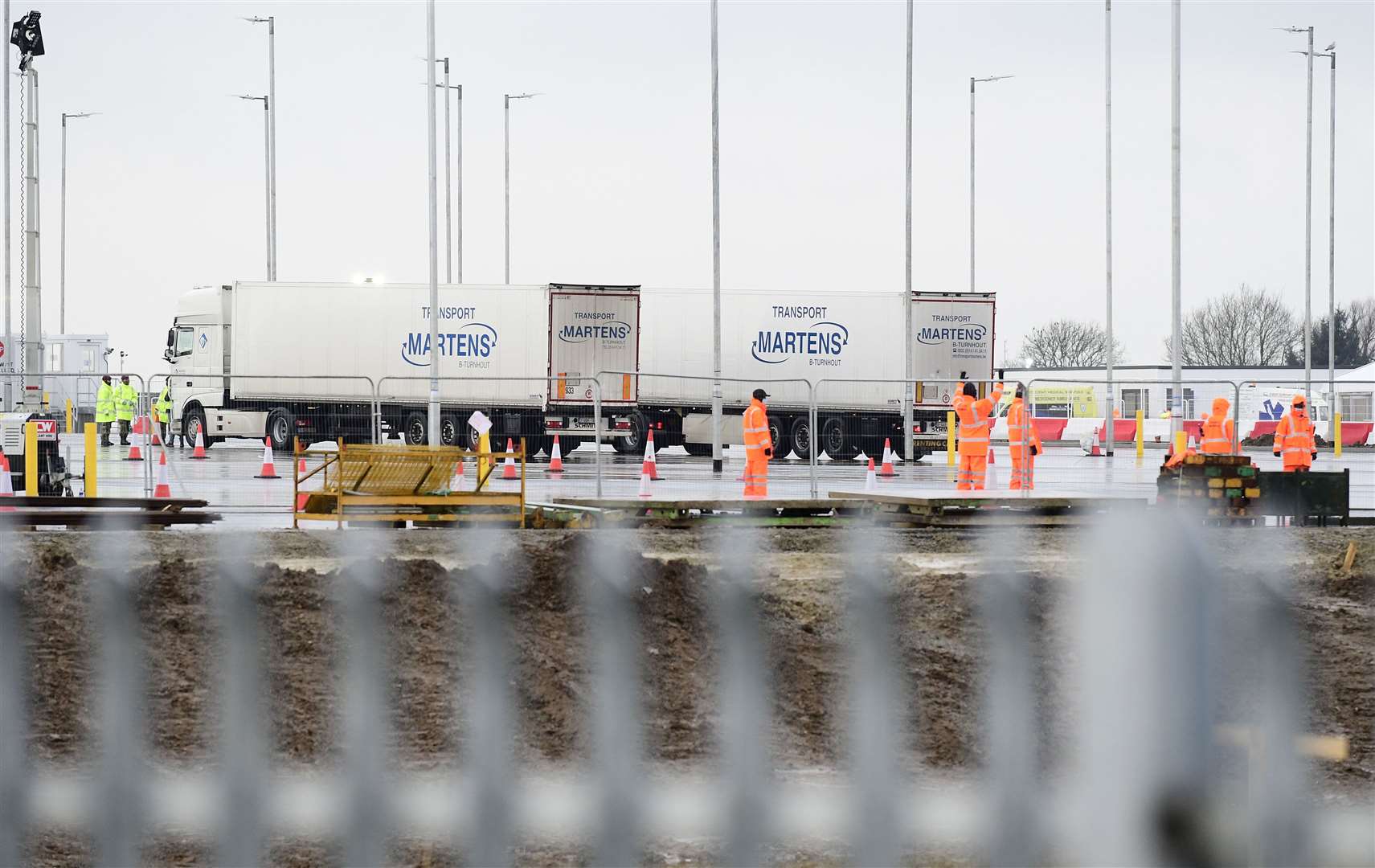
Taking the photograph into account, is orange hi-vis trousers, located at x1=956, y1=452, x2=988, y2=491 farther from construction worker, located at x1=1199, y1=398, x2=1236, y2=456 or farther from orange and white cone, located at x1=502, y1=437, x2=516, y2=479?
orange and white cone, located at x1=502, y1=437, x2=516, y2=479

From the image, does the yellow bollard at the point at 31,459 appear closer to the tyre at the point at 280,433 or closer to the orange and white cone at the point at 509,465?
the orange and white cone at the point at 509,465

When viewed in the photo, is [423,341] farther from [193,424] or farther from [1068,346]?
[1068,346]

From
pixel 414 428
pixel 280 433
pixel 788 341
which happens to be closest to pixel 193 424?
pixel 280 433

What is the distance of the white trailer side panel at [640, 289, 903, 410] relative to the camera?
36.0 meters

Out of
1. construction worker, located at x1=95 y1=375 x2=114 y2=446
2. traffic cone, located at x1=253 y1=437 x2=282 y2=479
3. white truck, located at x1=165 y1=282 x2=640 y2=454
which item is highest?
white truck, located at x1=165 y1=282 x2=640 y2=454

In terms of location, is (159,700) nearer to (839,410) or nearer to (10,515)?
(10,515)

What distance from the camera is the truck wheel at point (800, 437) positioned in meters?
33.0

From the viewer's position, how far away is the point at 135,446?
27.7 meters

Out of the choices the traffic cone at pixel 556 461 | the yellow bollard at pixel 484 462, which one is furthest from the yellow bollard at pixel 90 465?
the traffic cone at pixel 556 461

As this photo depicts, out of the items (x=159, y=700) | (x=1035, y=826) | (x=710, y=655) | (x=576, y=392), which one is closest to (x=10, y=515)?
(x=159, y=700)

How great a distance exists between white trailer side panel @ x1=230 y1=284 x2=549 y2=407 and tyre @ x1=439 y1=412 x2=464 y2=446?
1.41ft

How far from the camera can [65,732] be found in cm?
860

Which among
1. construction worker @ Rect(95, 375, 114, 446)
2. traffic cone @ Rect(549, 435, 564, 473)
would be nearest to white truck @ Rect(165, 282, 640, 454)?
construction worker @ Rect(95, 375, 114, 446)

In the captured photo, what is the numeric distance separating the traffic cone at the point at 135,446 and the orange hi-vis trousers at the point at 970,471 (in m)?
12.5
